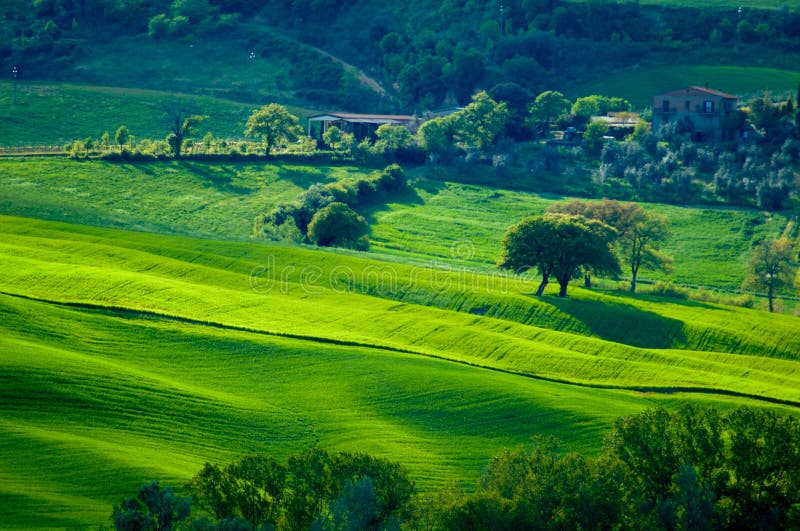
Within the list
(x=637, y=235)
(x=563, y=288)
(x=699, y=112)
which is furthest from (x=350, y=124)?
(x=563, y=288)

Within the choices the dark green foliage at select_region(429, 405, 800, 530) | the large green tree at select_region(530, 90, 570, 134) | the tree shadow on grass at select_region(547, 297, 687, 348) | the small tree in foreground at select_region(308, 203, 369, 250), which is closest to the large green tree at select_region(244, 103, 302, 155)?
the small tree in foreground at select_region(308, 203, 369, 250)

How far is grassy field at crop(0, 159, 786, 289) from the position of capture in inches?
4530

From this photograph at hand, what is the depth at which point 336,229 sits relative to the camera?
115 meters

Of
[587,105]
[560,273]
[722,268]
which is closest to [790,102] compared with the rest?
[587,105]

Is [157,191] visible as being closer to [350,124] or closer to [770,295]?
[350,124]

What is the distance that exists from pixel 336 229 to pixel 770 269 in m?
45.0

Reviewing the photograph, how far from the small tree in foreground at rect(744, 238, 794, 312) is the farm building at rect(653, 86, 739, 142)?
47947 mm

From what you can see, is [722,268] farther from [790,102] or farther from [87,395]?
[87,395]

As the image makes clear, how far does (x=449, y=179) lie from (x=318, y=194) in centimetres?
2854

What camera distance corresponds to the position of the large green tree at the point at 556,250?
322ft

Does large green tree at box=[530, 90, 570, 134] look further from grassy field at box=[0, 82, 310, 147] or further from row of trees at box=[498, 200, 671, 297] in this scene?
row of trees at box=[498, 200, 671, 297]

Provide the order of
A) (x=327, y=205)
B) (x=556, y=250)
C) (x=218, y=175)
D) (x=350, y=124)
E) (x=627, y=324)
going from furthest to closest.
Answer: (x=350, y=124)
(x=218, y=175)
(x=327, y=205)
(x=556, y=250)
(x=627, y=324)

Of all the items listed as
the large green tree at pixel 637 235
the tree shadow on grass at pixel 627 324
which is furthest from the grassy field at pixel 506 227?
the tree shadow on grass at pixel 627 324

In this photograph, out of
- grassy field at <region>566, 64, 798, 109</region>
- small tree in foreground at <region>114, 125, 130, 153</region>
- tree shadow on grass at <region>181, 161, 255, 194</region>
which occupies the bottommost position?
tree shadow on grass at <region>181, 161, 255, 194</region>
